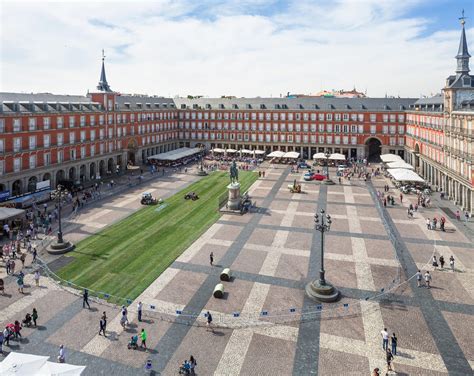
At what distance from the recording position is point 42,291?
27297 millimetres

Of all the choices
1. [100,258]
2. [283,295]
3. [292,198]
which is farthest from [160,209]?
[283,295]

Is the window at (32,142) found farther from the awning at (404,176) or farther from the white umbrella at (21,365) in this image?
the awning at (404,176)

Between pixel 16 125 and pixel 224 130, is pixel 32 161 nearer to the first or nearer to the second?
pixel 16 125

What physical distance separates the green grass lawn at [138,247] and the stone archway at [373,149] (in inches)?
2142

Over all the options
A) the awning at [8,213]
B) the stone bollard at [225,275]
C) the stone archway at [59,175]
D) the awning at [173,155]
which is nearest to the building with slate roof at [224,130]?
the stone archway at [59,175]

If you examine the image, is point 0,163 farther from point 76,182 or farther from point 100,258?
point 100,258

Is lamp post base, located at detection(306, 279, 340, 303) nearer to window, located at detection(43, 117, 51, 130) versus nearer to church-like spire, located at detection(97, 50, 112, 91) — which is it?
window, located at detection(43, 117, 51, 130)

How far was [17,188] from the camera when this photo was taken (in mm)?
52938

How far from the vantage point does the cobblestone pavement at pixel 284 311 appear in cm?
2006

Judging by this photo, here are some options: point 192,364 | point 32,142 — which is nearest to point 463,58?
point 192,364

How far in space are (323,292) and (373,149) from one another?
79.9 meters

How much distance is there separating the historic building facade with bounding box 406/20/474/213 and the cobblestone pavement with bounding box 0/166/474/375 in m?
12.6

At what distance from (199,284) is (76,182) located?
4199 cm

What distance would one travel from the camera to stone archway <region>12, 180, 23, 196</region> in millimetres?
52312
